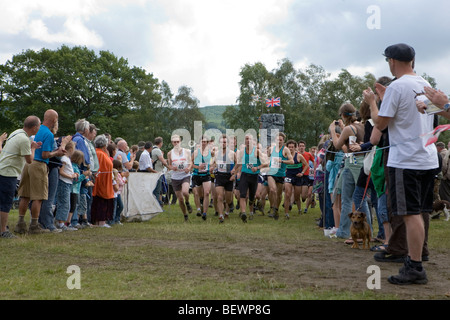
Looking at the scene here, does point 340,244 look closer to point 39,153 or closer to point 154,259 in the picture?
point 154,259

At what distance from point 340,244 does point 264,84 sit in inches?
2176

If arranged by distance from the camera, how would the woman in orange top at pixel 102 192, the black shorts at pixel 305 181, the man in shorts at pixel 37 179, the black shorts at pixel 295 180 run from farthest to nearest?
1. the black shorts at pixel 305 181
2. the black shorts at pixel 295 180
3. the woman in orange top at pixel 102 192
4. the man in shorts at pixel 37 179

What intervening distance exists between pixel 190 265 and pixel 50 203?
15.5ft

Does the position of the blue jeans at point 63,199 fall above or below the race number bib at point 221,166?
below

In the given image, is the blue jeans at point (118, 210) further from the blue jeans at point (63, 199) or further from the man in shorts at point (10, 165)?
the man in shorts at point (10, 165)

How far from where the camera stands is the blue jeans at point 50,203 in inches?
377

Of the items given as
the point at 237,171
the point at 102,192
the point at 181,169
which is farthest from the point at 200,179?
the point at 102,192

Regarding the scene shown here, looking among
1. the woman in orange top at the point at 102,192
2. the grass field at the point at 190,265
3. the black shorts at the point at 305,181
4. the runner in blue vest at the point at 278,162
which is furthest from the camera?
the black shorts at the point at 305,181

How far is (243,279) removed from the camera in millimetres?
5035

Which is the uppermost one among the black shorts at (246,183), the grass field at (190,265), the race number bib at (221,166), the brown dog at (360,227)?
the race number bib at (221,166)

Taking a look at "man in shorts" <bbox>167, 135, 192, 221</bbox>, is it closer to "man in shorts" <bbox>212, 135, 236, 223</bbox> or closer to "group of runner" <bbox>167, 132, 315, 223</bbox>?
"group of runner" <bbox>167, 132, 315, 223</bbox>

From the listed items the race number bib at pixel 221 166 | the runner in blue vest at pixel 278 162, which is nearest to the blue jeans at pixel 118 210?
the race number bib at pixel 221 166

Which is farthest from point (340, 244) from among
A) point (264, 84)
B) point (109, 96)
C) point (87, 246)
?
point (264, 84)

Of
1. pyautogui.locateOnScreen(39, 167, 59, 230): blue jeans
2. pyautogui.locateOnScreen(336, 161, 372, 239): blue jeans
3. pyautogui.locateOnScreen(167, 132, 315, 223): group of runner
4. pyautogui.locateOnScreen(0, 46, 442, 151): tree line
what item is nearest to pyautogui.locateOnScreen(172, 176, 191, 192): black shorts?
pyautogui.locateOnScreen(167, 132, 315, 223): group of runner
